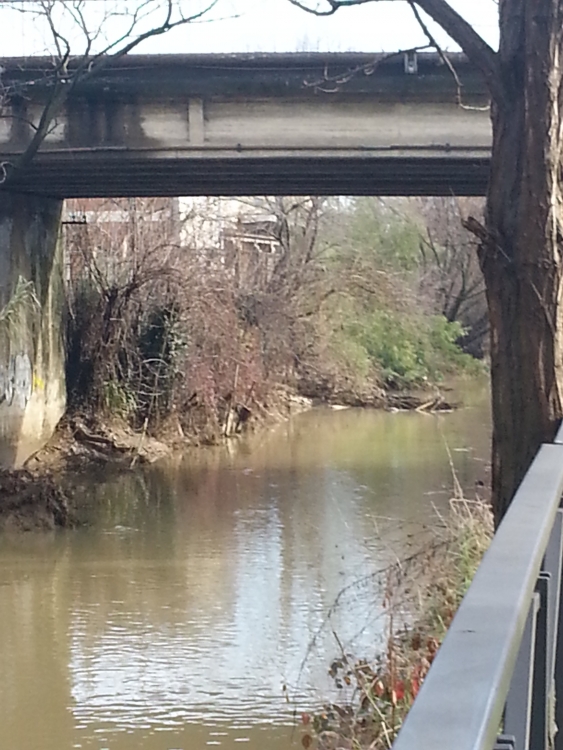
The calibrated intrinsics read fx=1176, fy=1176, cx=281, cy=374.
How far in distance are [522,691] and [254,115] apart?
11.8m

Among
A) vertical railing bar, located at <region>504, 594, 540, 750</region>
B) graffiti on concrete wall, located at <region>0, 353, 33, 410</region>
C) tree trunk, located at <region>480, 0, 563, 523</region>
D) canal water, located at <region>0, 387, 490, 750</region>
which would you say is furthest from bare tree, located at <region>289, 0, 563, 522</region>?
graffiti on concrete wall, located at <region>0, 353, 33, 410</region>

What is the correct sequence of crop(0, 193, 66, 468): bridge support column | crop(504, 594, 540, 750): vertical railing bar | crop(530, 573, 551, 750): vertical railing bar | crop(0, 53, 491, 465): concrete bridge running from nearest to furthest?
crop(504, 594, 540, 750): vertical railing bar
crop(530, 573, 551, 750): vertical railing bar
crop(0, 53, 491, 465): concrete bridge
crop(0, 193, 66, 468): bridge support column

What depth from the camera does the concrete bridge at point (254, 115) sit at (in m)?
12.7

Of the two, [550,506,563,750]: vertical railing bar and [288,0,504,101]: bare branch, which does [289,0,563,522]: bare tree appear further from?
[550,506,563,750]: vertical railing bar

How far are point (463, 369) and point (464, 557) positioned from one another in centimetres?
2210

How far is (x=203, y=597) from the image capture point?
932 centimetres

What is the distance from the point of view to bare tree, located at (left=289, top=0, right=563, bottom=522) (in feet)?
17.4

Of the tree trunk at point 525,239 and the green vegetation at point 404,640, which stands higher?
the tree trunk at point 525,239

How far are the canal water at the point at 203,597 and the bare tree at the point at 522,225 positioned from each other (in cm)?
237

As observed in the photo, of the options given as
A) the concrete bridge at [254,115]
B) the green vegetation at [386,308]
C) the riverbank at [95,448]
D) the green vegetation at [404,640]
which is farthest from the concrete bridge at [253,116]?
the green vegetation at [386,308]

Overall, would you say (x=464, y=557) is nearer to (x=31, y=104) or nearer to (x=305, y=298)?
(x=31, y=104)

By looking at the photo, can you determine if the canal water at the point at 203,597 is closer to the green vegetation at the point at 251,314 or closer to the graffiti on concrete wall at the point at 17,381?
the graffiti on concrete wall at the point at 17,381

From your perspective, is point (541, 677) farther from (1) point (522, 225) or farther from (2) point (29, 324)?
(2) point (29, 324)

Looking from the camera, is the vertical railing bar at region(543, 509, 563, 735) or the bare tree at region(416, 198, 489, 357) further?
the bare tree at region(416, 198, 489, 357)
